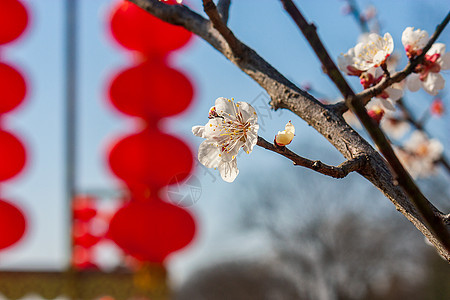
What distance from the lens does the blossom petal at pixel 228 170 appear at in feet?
0.85

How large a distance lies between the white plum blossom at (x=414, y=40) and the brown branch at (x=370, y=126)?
182 mm

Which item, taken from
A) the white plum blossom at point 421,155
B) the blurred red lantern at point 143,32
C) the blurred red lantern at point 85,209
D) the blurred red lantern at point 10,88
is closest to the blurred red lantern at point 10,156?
the blurred red lantern at point 10,88

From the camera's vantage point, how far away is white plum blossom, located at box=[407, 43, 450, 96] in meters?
0.37

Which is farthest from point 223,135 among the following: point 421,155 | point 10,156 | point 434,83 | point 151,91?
point 10,156

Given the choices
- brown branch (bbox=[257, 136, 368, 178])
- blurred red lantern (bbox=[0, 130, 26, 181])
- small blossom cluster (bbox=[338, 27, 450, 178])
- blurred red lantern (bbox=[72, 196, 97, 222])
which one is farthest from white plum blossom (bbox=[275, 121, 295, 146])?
blurred red lantern (bbox=[72, 196, 97, 222])

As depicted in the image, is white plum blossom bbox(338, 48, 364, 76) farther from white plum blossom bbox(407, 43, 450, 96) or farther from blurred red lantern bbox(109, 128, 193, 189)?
blurred red lantern bbox(109, 128, 193, 189)

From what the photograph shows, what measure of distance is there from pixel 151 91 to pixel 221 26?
3.34 ft

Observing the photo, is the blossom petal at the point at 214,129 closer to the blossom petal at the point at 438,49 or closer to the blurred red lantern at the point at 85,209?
the blossom petal at the point at 438,49

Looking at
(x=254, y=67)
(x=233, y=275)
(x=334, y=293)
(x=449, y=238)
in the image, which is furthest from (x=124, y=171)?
(x=233, y=275)

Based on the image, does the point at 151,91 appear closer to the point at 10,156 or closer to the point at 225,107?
the point at 10,156

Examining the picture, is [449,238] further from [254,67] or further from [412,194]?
[254,67]

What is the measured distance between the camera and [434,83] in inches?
14.7

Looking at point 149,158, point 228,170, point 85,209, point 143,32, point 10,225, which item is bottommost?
point 10,225

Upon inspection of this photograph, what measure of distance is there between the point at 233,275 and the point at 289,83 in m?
9.62
